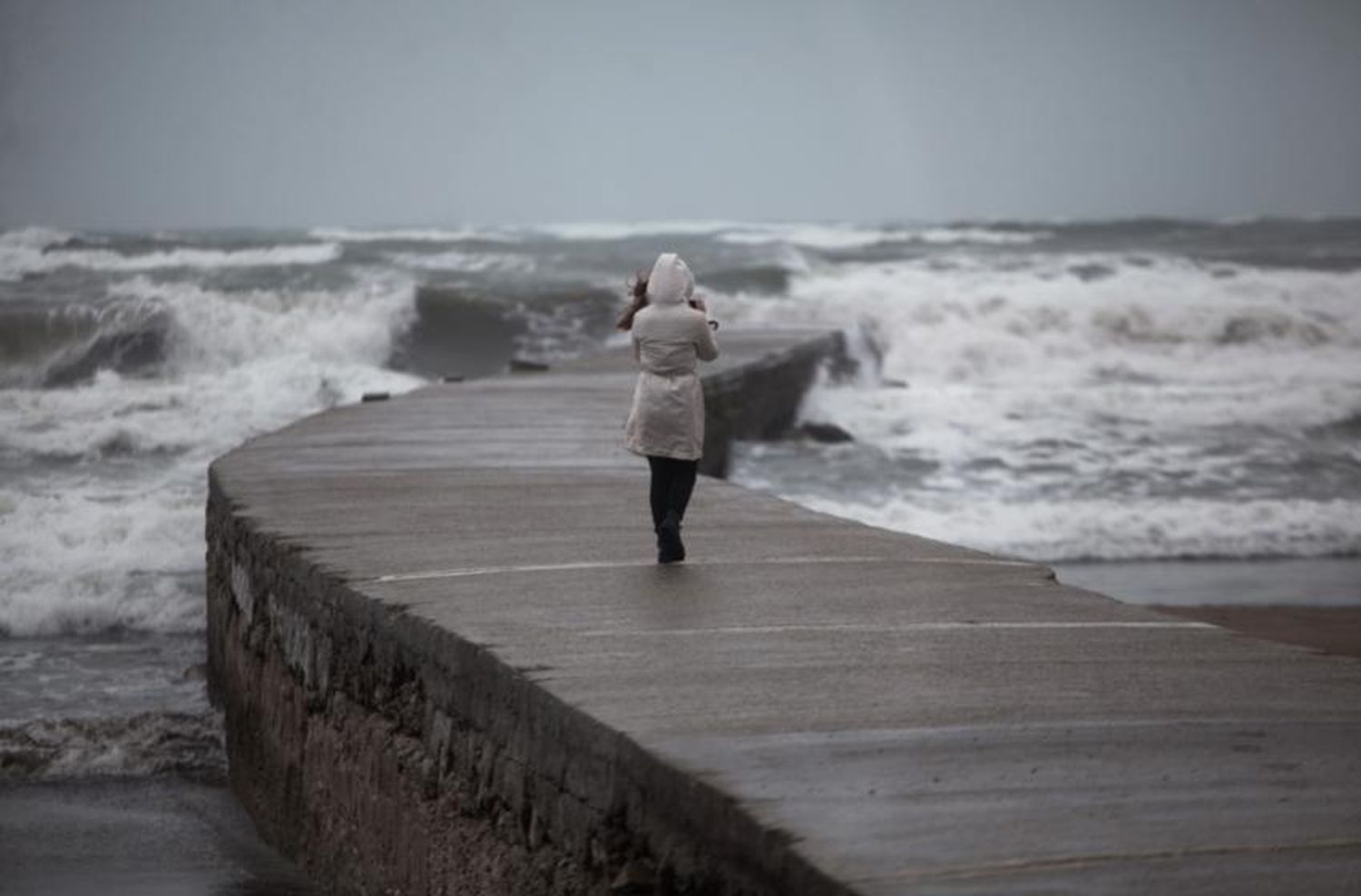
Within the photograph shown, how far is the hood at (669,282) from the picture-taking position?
632 centimetres

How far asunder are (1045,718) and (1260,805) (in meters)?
0.62

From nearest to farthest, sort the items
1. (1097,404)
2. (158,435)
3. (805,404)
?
1. (158,435)
2. (805,404)
3. (1097,404)

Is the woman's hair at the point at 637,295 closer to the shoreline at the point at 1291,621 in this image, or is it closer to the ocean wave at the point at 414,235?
the shoreline at the point at 1291,621

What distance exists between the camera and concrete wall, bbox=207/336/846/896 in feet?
12.2

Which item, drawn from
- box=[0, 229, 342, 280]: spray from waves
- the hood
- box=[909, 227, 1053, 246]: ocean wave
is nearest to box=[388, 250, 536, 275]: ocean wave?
box=[0, 229, 342, 280]: spray from waves

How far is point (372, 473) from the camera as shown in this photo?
27.6 ft

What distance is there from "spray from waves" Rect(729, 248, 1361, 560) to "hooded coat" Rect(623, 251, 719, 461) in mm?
6692

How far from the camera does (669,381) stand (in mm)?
6266

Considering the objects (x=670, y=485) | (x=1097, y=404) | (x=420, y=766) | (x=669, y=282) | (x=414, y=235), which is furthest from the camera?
(x=414, y=235)

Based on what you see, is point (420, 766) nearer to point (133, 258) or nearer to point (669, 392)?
point (669, 392)

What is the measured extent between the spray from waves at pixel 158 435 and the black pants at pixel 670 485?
424cm

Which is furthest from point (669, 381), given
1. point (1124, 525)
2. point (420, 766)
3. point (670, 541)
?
point (1124, 525)

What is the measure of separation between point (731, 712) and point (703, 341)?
2.23 meters

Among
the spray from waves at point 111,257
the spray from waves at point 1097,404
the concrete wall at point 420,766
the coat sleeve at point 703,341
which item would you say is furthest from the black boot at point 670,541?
the spray from waves at point 111,257
